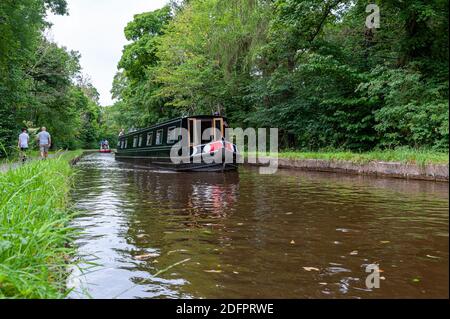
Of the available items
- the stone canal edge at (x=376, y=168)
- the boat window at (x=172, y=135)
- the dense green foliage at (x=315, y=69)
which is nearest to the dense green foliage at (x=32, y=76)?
the boat window at (x=172, y=135)

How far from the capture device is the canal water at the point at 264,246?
10.4 feet

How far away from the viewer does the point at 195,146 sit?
15617 millimetres

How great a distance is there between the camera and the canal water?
3.16m

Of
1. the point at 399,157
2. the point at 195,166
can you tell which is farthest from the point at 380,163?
the point at 195,166

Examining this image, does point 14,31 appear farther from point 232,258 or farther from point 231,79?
point 232,258

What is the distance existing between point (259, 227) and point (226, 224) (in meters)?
0.47

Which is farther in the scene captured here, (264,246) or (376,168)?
(376,168)

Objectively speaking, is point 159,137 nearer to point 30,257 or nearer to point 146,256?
point 146,256

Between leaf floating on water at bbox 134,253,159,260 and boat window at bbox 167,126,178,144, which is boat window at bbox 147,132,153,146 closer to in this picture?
boat window at bbox 167,126,178,144

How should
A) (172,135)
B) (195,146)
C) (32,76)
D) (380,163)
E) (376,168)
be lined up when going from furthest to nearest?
1. (32,76)
2. (172,135)
3. (195,146)
4. (376,168)
5. (380,163)

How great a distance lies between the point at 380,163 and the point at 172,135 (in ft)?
26.8

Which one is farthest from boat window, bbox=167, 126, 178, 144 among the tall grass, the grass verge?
the tall grass

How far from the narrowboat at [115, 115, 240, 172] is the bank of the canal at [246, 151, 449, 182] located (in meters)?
2.48

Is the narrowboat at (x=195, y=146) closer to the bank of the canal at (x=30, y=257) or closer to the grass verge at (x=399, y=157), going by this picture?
the grass verge at (x=399, y=157)
